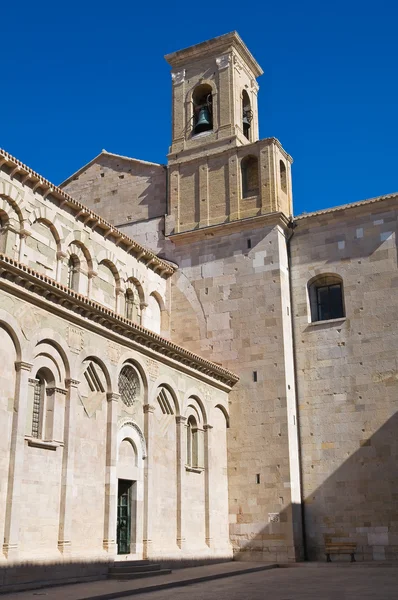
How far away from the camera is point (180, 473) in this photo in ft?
69.6

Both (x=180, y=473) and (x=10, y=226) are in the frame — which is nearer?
(x=10, y=226)

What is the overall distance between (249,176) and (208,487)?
11.9m

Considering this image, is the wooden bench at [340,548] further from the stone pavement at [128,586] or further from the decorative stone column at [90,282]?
the decorative stone column at [90,282]

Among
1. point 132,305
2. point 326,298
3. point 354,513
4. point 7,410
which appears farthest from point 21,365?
point 326,298

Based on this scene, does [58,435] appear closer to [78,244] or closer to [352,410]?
[78,244]

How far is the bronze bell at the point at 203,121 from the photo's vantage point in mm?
28750

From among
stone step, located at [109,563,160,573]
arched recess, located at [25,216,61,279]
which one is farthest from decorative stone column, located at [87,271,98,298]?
stone step, located at [109,563,160,573]

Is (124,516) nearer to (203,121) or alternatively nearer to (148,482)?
(148,482)

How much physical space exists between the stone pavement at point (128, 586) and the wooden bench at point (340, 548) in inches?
108

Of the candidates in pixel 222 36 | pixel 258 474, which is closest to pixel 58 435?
pixel 258 474

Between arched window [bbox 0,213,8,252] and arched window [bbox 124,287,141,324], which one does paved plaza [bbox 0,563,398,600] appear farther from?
arched window [bbox 0,213,8,252]

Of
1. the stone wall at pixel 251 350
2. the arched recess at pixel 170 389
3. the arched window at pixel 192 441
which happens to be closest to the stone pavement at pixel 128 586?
the stone wall at pixel 251 350

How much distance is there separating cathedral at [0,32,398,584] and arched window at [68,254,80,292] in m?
0.07

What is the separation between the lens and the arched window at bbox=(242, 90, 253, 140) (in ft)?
97.1
